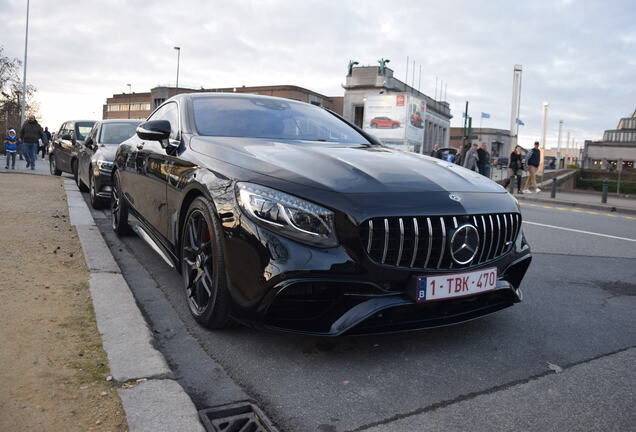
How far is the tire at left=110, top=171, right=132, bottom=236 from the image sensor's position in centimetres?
599

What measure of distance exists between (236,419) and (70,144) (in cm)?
1171

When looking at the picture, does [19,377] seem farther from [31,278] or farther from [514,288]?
[514,288]

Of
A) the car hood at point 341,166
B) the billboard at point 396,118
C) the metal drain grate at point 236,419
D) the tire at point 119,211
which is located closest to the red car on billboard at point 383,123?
the billboard at point 396,118

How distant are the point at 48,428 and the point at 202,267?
1.40 m

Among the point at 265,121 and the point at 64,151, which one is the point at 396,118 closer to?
the point at 64,151

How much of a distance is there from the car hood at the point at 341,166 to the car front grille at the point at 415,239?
0.21 m

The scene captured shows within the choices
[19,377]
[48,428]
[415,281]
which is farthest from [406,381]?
[19,377]

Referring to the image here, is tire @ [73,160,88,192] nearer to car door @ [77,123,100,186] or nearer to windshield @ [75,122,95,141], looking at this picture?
car door @ [77,123,100,186]

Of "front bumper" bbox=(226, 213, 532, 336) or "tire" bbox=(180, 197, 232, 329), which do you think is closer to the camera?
"front bumper" bbox=(226, 213, 532, 336)

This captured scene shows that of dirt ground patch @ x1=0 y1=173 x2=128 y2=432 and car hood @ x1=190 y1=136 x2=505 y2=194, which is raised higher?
car hood @ x1=190 y1=136 x2=505 y2=194

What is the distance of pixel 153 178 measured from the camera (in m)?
4.56

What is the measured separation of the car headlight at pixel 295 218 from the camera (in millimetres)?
2783

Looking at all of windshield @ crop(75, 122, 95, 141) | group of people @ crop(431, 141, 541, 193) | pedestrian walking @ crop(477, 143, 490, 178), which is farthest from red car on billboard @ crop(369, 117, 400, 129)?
windshield @ crop(75, 122, 95, 141)

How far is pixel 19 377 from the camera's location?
2.54 m
